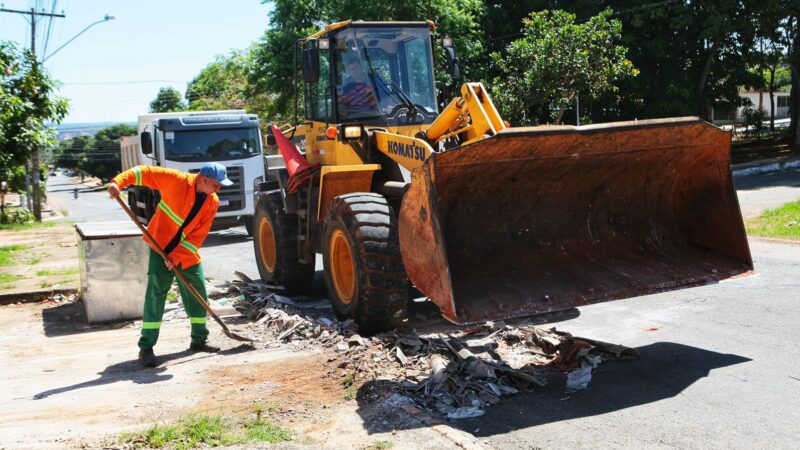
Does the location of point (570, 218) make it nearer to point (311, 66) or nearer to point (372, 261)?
point (372, 261)

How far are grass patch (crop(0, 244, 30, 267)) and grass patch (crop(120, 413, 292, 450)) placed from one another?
32.9ft

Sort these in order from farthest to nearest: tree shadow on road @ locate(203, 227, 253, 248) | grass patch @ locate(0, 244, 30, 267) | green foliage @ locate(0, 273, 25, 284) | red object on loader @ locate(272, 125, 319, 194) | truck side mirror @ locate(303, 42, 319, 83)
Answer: tree shadow on road @ locate(203, 227, 253, 248)
grass patch @ locate(0, 244, 30, 267)
green foliage @ locate(0, 273, 25, 284)
red object on loader @ locate(272, 125, 319, 194)
truck side mirror @ locate(303, 42, 319, 83)

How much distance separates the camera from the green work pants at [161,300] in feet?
22.0

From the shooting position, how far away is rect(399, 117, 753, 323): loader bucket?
5.64 metres

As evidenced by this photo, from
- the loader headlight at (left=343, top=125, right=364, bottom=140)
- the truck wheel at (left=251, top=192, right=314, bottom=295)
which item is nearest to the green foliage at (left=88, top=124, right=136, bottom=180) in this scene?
the truck wheel at (left=251, top=192, right=314, bottom=295)

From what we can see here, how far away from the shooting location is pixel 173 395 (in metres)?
5.71

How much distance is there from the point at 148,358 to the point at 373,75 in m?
3.69

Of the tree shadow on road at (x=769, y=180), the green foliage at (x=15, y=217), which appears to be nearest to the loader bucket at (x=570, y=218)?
the tree shadow on road at (x=769, y=180)

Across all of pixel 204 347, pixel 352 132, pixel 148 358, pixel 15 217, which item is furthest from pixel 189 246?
pixel 15 217

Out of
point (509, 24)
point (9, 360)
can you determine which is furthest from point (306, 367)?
point (509, 24)

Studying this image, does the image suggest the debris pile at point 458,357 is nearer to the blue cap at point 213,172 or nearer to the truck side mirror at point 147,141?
the blue cap at point 213,172

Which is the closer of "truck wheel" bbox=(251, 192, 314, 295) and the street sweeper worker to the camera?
the street sweeper worker

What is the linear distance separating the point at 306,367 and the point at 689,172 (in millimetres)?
3570

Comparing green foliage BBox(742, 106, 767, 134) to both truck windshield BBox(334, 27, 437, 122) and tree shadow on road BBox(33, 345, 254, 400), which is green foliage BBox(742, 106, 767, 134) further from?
tree shadow on road BBox(33, 345, 254, 400)
